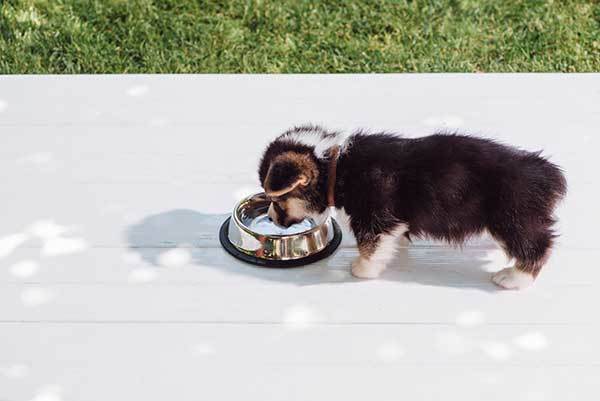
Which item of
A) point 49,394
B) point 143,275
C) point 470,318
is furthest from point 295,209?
point 49,394

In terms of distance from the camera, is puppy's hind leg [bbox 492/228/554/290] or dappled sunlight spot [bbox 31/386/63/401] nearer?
dappled sunlight spot [bbox 31/386/63/401]

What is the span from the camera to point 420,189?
10.4ft

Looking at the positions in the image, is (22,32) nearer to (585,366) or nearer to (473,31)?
(473,31)

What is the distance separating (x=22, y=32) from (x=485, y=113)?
140 inches

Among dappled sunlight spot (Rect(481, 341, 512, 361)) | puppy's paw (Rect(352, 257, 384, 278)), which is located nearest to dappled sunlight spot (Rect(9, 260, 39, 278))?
puppy's paw (Rect(352, 257, 384, 278))

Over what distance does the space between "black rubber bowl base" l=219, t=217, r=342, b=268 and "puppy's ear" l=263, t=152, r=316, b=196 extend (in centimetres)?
34

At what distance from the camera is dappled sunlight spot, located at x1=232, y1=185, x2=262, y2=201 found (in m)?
3.79

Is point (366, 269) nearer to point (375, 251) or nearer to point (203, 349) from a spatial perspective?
point (375, 251)

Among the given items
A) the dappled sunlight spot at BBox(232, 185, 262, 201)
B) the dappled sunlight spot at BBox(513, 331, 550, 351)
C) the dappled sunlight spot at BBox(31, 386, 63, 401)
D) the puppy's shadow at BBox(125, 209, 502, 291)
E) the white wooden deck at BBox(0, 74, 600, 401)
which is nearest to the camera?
the dappled sunlight spot at BBox(31, 386, 63, 401)

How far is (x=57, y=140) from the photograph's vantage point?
413 cm

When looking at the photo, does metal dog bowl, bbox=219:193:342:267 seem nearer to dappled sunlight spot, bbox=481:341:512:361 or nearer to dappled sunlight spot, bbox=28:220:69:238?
dappled sunlight spot, bbox=28:220:69:238

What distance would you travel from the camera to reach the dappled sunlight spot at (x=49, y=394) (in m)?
2.75

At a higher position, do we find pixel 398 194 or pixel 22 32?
pixel 398 194

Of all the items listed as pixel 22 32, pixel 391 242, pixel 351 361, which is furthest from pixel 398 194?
pixel 22 32
